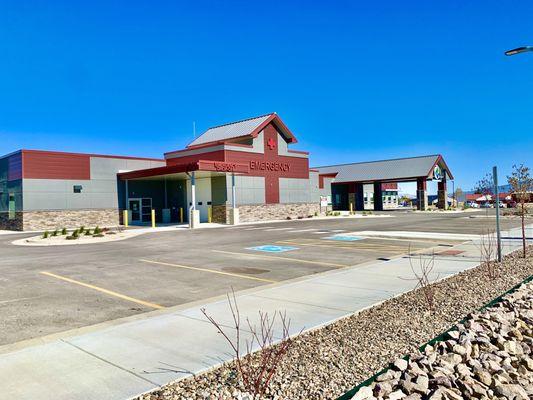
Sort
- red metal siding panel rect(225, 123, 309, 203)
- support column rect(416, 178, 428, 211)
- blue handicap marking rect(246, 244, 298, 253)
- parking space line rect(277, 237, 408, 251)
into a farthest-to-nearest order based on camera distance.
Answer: support column rect(416, 178, 428, 211) → red metal siding panel rect(225, 123, 309, 203) → parking space line rect(277, 237, 408, 251) → blue handicap marking rect(246, 244, 298, 253)

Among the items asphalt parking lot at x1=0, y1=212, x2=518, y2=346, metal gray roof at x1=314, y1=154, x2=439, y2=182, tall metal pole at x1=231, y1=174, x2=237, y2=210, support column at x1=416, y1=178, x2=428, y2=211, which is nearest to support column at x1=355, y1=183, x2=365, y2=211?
metal gray roof at x1=314, y1=154, x2=439, y2=182

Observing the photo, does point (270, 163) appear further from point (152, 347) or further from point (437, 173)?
point (152, 347)

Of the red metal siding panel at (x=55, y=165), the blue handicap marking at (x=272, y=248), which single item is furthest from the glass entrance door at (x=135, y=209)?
the blue handicap marking at (x=272, y=248)

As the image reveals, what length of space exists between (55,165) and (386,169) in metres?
46.9

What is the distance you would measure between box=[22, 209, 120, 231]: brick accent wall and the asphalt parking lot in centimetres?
1663

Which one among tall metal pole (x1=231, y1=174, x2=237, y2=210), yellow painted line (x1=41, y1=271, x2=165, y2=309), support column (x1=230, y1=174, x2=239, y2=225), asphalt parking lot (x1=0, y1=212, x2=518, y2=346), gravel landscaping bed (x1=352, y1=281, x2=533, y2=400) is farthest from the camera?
tall metal pole (x1=231, y1=174, x2=237, y2=210)

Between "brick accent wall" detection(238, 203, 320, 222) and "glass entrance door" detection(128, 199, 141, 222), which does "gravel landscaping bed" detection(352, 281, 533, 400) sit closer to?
"brick accent wall" detection(238, 203, 320, 222)

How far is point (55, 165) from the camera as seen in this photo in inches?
1389

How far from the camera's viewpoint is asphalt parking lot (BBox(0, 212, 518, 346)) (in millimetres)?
7703

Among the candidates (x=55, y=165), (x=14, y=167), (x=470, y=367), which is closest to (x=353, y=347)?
(x=470, y=367)

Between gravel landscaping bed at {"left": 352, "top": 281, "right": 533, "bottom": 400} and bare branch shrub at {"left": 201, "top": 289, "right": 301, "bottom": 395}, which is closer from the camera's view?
gravel landscaping bed at {"left": 352, "top": 281, "right": 533, "bottom": 400}

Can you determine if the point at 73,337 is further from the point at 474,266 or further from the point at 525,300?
the point at 474,266

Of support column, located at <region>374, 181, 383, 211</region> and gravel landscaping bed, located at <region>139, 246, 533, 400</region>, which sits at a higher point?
support column, located at <region>374, 181, 383, 211</region>

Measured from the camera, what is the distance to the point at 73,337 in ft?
20.1
